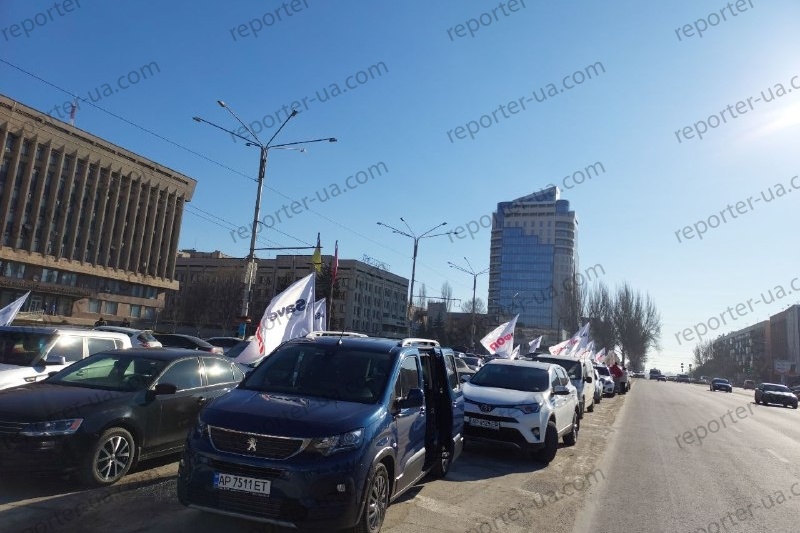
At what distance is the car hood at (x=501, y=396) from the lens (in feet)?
30.8

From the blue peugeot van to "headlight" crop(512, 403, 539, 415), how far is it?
347cm

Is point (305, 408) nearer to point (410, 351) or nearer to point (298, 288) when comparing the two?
point (410, 351)

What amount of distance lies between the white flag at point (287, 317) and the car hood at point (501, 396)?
11.8 ft

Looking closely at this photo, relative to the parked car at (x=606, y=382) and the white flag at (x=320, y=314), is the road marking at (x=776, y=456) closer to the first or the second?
the white flag at (x=320, y=314)

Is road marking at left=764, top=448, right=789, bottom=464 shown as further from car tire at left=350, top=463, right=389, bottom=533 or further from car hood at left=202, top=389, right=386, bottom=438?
car hood at left=202, top=389, right=386, bottom=438

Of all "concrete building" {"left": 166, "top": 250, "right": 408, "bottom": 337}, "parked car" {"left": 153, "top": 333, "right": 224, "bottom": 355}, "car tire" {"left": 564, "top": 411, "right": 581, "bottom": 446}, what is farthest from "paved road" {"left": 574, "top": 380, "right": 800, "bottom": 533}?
"concrete building" {"left": 166, "top": 250, "right": 408, "bottom": 337}

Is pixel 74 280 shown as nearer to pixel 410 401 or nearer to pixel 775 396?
pixel 775 396

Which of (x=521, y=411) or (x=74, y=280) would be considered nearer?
(x=521, y=411)

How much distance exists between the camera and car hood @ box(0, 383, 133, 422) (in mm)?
5754

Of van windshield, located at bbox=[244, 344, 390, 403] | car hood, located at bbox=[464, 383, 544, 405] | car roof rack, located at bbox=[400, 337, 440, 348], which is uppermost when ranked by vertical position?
car roof rack, located at bbox=[400, 337, 440, 348]

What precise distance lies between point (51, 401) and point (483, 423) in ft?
20.3

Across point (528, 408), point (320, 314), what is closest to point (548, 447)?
point (528, 408)

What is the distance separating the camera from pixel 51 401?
19.8 feet

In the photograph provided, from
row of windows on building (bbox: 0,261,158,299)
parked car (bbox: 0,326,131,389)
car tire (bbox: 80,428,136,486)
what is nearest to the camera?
car tire (bbox: 80,428,136,486)
